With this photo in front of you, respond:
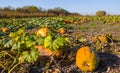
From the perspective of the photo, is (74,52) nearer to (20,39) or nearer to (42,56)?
(42,56)

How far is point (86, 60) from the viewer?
460cm

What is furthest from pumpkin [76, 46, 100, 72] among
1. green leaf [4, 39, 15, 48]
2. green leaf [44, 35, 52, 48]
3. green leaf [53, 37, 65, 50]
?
green leaf [4, 39, 15, 48]

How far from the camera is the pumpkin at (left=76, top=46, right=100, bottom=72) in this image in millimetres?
4609

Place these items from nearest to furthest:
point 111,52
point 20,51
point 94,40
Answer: point 20,51 → point 111,52 → point 94,40

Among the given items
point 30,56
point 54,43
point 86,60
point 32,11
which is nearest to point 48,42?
point 54,43

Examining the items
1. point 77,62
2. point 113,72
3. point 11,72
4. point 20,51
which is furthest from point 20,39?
point 113,72

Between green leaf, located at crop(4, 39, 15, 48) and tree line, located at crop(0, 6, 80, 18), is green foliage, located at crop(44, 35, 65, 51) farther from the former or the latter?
tree line, located at crop(0, 6, 80, 18)

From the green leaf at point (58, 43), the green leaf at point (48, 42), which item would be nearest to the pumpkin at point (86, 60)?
the green leaf at point (58, 43)

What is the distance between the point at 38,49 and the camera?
4910mm

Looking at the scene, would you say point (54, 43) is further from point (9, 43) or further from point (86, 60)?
point (9, 43)

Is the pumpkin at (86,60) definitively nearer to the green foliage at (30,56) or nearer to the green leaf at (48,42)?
the green leaf at (48,42)

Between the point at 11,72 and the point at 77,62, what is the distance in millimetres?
875

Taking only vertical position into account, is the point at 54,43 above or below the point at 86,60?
above

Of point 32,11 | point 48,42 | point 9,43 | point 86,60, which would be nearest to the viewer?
point 86,60
